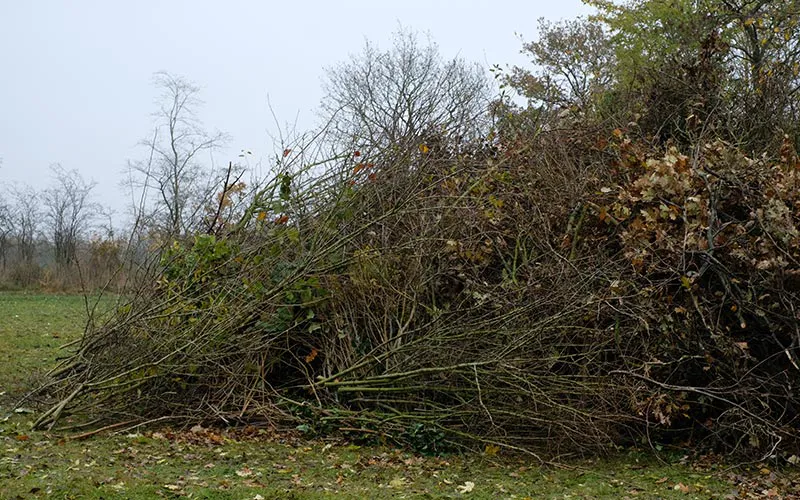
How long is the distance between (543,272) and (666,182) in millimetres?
1286

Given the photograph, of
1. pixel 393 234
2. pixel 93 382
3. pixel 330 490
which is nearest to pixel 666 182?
pixel 393 234

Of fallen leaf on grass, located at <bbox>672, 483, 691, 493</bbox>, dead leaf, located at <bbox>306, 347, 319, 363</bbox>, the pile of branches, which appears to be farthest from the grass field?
dead leaf, located at <bbox>306, 347, 319, 363</bbox>

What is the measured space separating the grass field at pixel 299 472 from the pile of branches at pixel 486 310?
256 mm

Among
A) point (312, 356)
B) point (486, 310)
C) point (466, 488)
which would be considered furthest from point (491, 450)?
point (312, 356)

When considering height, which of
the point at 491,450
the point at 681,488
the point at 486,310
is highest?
the point at 486,310

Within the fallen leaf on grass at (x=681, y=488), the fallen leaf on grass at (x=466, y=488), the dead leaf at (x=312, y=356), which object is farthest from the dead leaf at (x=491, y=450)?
the dead leaf at (x=312, y=356)

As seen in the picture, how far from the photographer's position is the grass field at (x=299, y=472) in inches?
188

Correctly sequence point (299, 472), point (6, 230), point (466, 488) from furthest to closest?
point (6, 230) < point (299, 472) < point (466, 488)

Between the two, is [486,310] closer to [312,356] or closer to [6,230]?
[312,356]

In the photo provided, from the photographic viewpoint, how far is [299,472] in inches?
213

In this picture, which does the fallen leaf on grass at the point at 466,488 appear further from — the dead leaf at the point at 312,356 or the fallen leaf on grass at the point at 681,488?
the dead leaf at the point at 312,356

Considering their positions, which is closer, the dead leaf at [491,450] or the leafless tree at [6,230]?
the dead leaf at [491,450]

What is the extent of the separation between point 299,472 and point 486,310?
2.06 m

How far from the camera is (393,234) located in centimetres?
719
